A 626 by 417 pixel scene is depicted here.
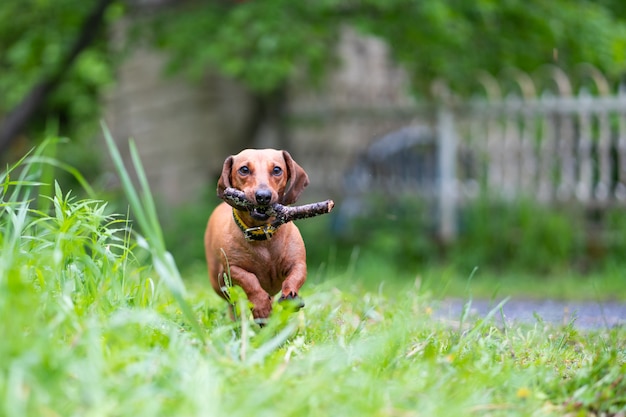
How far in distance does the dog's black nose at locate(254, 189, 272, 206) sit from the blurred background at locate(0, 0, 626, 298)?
4305mm

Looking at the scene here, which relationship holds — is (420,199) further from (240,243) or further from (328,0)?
(240,243)

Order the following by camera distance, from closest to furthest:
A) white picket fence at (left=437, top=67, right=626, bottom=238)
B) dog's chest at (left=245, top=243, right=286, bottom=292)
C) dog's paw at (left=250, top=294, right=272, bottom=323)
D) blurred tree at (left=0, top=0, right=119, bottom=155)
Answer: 1. dog's paw at (left=250, top=294, right=272, bottom=323)
2. dog's chest at (left=245, top=243, right=286, bottom=292)
3. white picket fence at (left=437, top=67, right=626, bottom=238)
4. blurred tree at (left=0, top=0, right=119, bottom=155)

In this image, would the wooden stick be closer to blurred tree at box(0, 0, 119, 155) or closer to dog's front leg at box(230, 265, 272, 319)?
dog's front leg at box(230, 265, 272, 319)

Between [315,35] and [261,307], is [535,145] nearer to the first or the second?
[315,35]

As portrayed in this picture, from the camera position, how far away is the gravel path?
4.07 metres

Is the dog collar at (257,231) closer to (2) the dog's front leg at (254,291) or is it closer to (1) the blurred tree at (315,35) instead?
(2) the dog's front leg at (254,291)

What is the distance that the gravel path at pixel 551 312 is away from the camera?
407 cm

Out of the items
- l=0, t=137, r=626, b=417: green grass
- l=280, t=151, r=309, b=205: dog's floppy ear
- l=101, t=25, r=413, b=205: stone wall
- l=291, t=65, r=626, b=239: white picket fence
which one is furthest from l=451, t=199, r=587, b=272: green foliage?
l=280, t=151, r=309, b=205: dog's floppy ear

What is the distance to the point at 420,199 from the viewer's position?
975 centimetres

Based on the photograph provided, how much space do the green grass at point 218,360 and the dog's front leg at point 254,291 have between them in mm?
95

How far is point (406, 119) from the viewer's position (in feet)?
34.2

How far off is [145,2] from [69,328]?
7.69m

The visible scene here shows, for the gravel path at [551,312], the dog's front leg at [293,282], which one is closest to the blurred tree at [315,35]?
the gravel path at [551,312]

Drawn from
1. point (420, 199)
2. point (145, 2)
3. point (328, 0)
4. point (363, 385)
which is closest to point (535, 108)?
point (420, 199)
